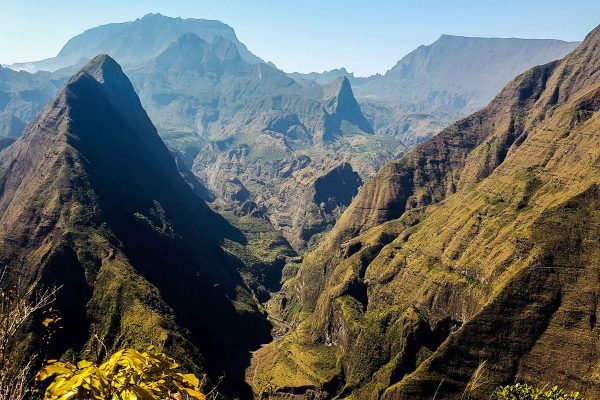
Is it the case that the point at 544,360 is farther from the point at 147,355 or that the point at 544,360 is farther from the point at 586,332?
the point at 147,355

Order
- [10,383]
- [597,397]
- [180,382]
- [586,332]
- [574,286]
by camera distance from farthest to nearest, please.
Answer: [574,286]
[586,332]
[597,397]
[180,382]
[10,383]

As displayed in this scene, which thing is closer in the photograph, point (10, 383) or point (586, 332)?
point (10, 383)

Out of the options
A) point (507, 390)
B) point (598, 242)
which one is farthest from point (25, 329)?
point (598, 242)

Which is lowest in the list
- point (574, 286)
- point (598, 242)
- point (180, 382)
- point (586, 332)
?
point (586, 332)

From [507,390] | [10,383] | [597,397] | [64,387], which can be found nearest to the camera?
[64,387]

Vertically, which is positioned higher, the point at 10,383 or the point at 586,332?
the point at 10,383

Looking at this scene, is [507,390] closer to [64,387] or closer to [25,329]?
[64,387]
